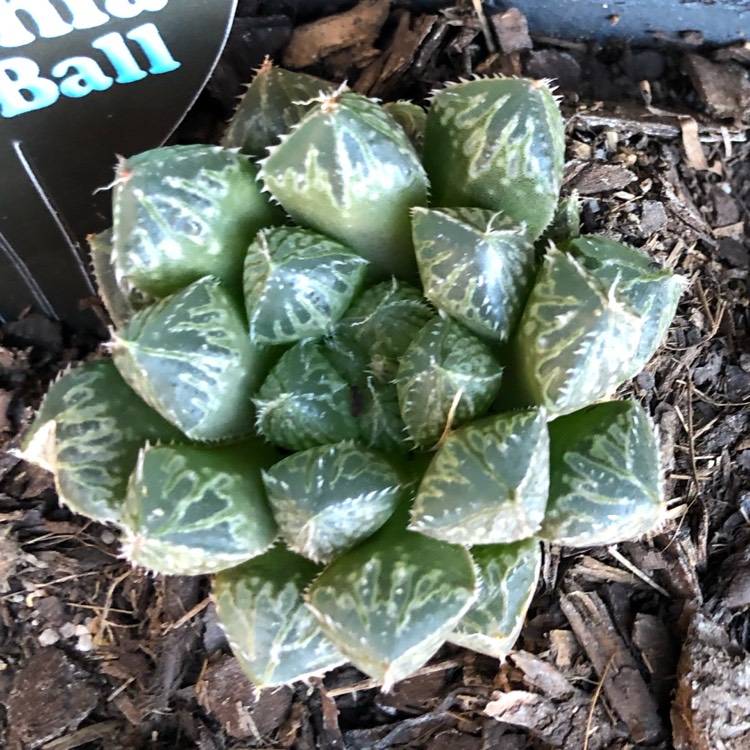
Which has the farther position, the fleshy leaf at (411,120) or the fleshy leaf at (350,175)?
the fleshy leaf at (411,120)

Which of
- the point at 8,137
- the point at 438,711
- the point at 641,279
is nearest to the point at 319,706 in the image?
the point at 438,711

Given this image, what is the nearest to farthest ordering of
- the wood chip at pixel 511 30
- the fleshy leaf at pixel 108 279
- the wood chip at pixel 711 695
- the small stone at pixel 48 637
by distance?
1. the fleshy leaf at pixel 108 279
2. the wood chip at pixel 711 695
3. the small stone at pixel 48 637
4. the wood chip at pixel 511 30

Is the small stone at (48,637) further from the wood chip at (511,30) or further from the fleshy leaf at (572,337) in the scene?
the wood chip at (511,30)

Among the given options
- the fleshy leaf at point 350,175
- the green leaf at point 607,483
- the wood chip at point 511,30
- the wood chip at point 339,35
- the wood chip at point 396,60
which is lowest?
the green leaf at point 607,483

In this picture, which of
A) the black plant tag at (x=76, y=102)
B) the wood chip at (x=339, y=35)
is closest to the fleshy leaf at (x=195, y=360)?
the black plant tag at (x=76, y=102)

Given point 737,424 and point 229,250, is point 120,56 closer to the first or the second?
point 229,250

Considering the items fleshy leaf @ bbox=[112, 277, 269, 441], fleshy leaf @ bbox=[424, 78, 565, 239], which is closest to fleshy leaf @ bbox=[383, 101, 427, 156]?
fleshy leaf @ bbox=[424, 78, 565, 239]

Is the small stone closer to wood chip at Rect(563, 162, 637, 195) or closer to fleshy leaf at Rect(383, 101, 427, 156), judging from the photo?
fleshy leaf at Rect(383, 101, 427, 156)

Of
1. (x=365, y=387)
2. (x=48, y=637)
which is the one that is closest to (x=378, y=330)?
(x=365, y=387)
